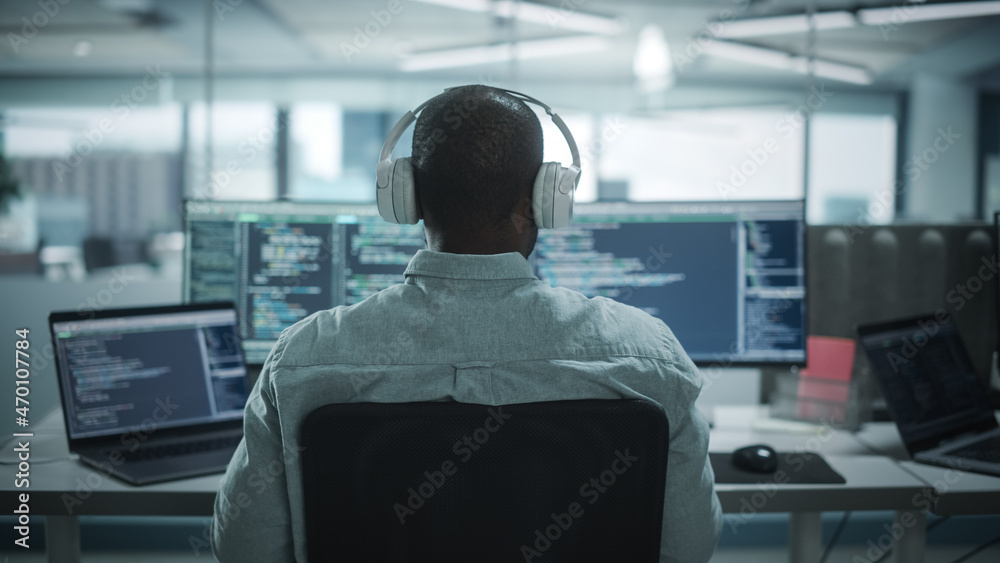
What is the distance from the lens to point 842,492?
3.67ft

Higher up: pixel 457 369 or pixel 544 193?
pixel 544 193

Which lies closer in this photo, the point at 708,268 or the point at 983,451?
the point at 983,451

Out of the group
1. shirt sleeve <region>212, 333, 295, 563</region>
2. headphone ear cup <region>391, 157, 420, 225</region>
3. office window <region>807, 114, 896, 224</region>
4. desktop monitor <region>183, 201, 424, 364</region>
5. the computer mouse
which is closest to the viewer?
shirt sleeve <region>212, 333, 295, 563</region>

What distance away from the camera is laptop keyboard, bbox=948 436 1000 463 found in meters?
1.26

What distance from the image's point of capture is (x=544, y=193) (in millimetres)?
848

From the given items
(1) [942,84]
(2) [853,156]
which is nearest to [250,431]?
(2) [853,156]

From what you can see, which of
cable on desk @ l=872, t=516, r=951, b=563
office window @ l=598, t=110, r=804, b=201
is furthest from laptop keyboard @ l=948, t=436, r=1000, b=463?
office window @ l=598, t=110, r=804, b=201

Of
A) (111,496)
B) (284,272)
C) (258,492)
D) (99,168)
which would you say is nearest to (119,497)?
(111,496)

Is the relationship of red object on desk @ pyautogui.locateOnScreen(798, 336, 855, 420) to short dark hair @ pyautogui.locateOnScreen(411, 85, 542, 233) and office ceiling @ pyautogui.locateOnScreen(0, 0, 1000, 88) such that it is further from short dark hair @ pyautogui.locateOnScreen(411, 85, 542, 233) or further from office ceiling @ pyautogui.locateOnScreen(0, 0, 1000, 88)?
office ceiling @ pyautogui.locateOnScreen(0, 0, 1000, 88)

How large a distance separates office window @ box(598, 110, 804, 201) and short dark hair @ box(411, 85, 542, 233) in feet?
18.2

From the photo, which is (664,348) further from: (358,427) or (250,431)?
(250,431)

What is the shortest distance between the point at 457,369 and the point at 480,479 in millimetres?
120

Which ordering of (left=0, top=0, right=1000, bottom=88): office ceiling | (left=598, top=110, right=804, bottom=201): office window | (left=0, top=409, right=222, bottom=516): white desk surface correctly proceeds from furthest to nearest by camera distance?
(left=598, top=110, right=804, bottom=201): office window, (left=0, top=0, right=1000, bottom=88): office ceiling, (left=0, top=409, right=222, bottom=516): white desk surface

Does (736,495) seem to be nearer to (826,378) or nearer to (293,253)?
(826,378)
